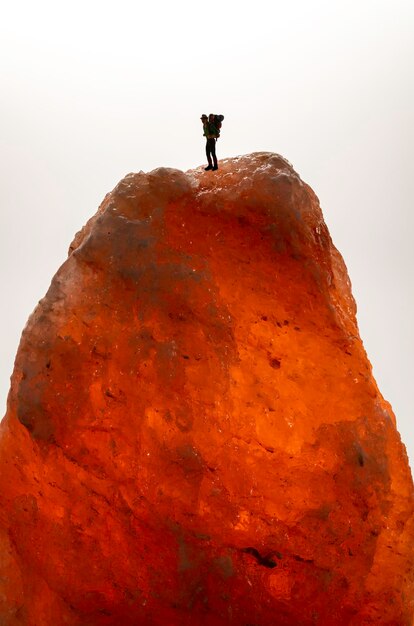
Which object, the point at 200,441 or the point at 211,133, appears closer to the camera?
the point at 200,441

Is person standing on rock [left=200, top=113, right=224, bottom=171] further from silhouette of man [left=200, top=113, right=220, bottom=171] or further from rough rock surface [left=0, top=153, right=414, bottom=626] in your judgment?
rough rock surface [left=0, top=153, right=414, bottom=626]

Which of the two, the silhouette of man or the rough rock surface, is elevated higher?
the silhouette of man

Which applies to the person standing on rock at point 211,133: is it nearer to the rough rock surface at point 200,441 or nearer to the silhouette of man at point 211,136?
the silhouette of man at point 211,136

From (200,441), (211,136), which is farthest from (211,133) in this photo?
(200,441)

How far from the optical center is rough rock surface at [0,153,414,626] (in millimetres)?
1812

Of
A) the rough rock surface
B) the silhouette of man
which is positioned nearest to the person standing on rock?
the silhouette of man

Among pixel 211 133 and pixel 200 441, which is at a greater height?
pixel 211 133

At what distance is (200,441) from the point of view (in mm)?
1827

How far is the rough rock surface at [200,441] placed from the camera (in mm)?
1812

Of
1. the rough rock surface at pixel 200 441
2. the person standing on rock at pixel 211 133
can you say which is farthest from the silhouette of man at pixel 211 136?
the rough rock surface at pixel 200 441

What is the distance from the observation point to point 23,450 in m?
1.92

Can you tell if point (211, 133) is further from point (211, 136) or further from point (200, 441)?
point (200, 441)

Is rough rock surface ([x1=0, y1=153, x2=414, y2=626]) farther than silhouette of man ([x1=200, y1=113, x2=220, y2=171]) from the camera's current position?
No

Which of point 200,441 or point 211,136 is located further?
point 211,136
